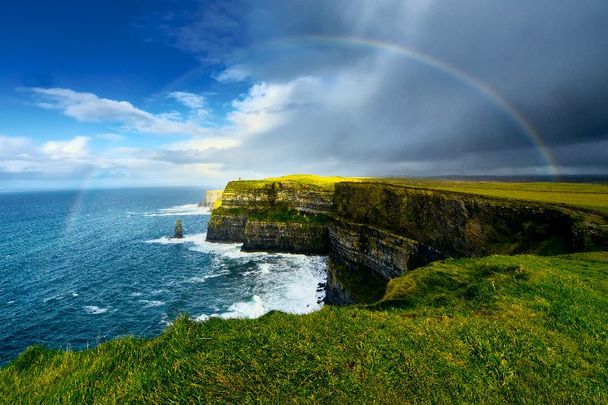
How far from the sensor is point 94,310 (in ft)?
152

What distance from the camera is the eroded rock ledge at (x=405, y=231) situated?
29234 millimetres

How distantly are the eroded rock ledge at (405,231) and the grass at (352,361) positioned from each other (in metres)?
19.9

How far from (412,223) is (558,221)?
17.6 m

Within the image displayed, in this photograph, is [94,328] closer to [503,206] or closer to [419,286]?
[419,286]

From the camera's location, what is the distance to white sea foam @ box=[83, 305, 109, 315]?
150 feet

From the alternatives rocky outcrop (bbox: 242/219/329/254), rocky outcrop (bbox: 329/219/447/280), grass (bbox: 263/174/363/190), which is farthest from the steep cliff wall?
grass (bbox: 263/174/363/190)

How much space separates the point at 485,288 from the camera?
574 inches

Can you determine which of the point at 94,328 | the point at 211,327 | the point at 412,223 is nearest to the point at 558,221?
the point at 412,223

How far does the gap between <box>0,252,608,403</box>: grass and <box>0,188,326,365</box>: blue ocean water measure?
77.0 ft

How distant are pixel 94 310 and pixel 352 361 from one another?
51.9m

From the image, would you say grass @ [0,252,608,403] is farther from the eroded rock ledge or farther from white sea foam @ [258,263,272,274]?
white sea foam @ [258,263,272,274]

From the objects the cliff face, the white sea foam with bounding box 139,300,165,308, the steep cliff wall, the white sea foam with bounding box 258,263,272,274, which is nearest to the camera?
the steep cliff wall

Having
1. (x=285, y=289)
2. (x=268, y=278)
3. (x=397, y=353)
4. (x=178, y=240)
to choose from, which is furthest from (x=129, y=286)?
(x=397, y=353)

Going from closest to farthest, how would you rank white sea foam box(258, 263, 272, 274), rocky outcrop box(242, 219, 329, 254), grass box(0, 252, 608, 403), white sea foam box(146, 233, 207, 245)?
1. grass box(0, 252, 608, 403)
2. white sea foam box(258, 263, 272, 274)
3. rocky outcrop box(242, 219, 329, 254)
4. white sea foam box(146, 233, 207, 245)
